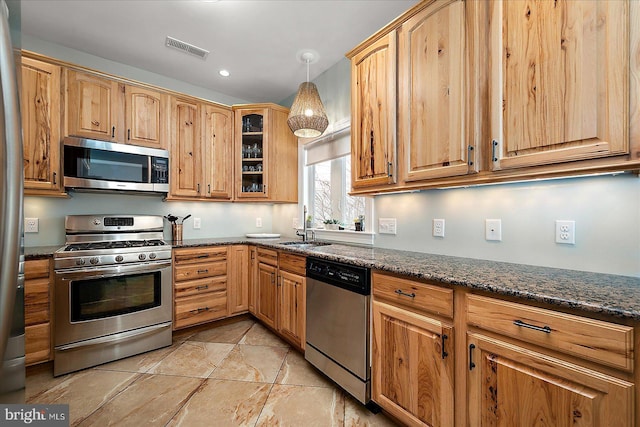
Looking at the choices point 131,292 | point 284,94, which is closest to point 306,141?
point 284,94

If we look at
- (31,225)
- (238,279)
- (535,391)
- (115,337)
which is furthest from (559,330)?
(31,225)

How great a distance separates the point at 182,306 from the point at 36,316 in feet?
3.33

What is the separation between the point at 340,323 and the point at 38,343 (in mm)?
2259

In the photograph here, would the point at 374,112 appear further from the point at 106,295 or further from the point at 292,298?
the point at 106,295

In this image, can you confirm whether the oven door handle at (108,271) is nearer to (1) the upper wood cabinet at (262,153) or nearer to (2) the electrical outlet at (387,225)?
(1) the upper wood cabinet at (262,153)

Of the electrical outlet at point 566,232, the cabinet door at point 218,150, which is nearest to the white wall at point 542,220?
the electrical outlet at point 566,232

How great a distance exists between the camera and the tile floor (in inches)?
65.6

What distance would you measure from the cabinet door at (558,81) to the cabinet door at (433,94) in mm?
177

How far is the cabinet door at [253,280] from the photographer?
3.02 meters

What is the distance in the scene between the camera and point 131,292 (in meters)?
2.40

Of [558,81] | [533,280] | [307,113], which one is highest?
[307,113]

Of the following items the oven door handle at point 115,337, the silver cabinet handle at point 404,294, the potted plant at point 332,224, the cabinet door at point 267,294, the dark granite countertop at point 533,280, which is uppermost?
the potted plant at point 332,224

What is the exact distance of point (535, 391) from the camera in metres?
1.03

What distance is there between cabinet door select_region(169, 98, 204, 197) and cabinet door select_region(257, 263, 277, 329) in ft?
3.81
